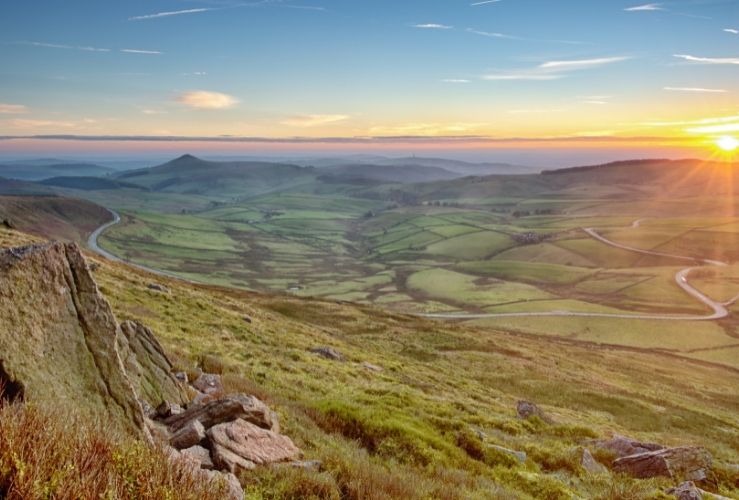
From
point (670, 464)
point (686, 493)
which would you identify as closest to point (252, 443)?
point (686, 493)

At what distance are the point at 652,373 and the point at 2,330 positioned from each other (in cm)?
7815

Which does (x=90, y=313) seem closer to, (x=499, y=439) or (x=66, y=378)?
(x=66, y=378)

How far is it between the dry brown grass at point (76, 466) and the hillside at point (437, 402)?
320 cm

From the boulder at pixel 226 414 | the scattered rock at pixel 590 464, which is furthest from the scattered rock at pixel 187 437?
the scattered rock at pixel 590 464

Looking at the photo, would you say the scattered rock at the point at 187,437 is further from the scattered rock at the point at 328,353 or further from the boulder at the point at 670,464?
the scattered rock at the point at 328,353

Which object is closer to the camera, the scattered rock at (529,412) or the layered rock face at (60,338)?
the layered rock face at (60,338)

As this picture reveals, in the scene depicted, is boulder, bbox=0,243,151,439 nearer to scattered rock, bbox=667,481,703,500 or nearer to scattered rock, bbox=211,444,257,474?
scattered rock, bbox=211,444,257,474

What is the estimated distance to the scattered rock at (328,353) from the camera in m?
37.7

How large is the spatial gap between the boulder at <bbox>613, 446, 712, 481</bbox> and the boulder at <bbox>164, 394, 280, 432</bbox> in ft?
47.3

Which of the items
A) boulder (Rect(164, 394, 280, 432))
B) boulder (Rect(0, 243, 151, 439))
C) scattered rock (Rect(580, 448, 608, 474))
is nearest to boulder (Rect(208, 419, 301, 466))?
boulder (Rect(164, 394, 280, 432))

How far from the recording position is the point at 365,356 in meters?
43.8

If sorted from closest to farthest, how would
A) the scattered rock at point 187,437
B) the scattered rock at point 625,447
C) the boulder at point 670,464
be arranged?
the scattered rock at point 187,437 < the boulder at point 670,464 < the scattered rock at point 625,447

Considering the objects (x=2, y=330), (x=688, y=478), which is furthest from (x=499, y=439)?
(x=2, y=330)

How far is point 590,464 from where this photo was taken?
732 inches
